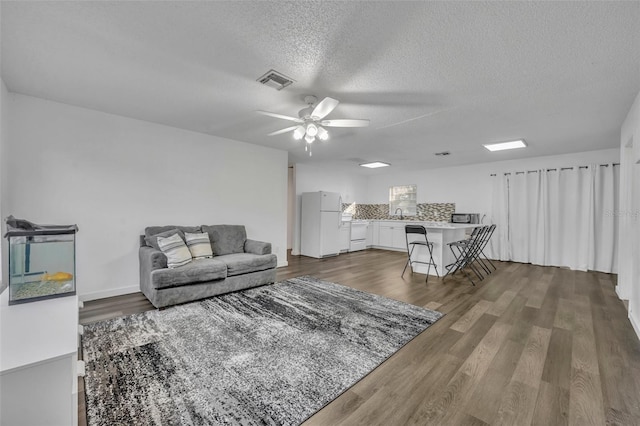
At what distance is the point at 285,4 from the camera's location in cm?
156

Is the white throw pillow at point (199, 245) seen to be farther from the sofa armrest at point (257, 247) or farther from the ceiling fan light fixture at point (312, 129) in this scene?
the ceiling fan light fixture at point (312, 129)

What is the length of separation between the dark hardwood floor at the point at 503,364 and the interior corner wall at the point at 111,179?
76 cm

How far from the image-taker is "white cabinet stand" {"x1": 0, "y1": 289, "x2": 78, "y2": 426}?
0.81 m

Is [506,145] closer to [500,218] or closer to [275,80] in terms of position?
[500,218]

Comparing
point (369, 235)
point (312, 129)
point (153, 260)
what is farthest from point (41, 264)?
point (369, 235)

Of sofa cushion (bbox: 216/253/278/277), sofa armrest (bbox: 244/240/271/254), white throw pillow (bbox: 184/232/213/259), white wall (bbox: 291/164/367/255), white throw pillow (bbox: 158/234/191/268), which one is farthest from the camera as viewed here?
white wall (bbox: 291/164/367/255)

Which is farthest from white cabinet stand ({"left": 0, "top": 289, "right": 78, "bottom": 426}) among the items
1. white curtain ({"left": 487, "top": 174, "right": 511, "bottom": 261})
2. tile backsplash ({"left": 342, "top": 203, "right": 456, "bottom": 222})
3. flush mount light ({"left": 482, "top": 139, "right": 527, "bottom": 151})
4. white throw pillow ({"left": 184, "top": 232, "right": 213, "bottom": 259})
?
tile backsplash ({"left": 342, "top": 203, "right": 456, "bottom": 222})

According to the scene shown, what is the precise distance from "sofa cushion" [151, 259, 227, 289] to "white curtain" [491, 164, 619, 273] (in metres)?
6.03

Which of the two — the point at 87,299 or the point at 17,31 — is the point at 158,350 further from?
the point at 17,31

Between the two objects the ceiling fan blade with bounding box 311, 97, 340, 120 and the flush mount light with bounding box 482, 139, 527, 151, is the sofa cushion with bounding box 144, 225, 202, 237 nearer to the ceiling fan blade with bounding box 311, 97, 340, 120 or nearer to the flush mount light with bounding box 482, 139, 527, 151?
the ceiling fan blade with bounding box 311, 97, 340, 120

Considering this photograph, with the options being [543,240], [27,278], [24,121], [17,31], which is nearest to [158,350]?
[27,278]

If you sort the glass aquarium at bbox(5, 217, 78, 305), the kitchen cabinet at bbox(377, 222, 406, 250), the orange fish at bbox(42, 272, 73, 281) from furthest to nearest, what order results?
the kitchen cabinet at bbox(377, 222, 406, 250), the orange fish at bbox(42, 272, 73, 281), the glass aquarium at bbox(5, 217, 78, 305)

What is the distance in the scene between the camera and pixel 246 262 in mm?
3688

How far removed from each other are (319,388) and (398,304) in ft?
5.92
